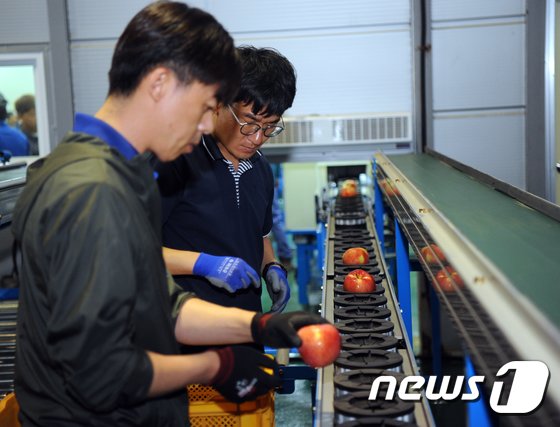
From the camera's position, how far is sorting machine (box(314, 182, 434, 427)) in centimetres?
163

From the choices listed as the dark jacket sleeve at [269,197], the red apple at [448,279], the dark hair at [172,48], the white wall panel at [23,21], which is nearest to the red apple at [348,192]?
the dark jacket sleeve at [269,197]

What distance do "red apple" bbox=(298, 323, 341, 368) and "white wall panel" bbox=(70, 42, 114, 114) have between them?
4411 millimetres

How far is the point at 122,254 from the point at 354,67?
4.46m

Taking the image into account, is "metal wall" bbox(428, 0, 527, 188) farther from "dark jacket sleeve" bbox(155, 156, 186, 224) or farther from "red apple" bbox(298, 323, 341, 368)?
"red apple" bbox(298, 323, 341, 368)

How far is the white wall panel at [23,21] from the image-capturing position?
546 cm

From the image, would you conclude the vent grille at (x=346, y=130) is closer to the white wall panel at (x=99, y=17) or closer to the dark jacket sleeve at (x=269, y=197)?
the white wall panel at (x=99, y=17)

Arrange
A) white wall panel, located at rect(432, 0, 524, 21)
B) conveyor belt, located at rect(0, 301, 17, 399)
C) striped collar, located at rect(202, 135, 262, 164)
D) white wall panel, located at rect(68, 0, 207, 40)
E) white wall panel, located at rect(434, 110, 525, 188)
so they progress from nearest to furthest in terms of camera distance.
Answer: striped collar, located at rect(202, 135, 262, 164) → conveyor belt, located at rect(0, 301, 17, 399) → white wall panel, located at rect(432, 0, 524, 21) → white wall panel, located at rect(434, 110, 525, 188) → white wall panel, located at rect(68, 0, 207, 40)

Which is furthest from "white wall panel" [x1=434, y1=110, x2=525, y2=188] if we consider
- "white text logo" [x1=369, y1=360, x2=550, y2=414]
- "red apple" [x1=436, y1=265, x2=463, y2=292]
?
"white text logo" [x1=369, y1=360, x2=550, y2=414]

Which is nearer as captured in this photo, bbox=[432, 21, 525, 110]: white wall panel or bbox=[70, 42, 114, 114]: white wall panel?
bbox=[432, 21, 525, 110]: white wall panel

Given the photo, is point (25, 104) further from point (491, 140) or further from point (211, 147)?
point (211, 147)

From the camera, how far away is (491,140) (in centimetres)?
534

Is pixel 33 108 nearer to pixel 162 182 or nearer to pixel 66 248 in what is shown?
pixel 162 182

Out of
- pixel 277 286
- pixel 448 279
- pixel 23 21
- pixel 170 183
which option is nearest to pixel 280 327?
pixel 448 279

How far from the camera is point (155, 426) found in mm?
1447
